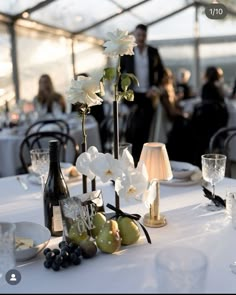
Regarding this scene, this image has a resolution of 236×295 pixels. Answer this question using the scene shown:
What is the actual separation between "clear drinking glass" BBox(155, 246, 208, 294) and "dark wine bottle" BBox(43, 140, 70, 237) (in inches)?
19.0

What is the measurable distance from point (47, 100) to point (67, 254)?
13.0 feet

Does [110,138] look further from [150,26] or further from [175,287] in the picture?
[175,287]

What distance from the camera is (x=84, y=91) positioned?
1.17 meters

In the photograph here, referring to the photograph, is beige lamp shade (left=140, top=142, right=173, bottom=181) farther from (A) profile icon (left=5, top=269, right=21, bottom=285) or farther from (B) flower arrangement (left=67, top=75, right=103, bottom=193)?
(A) profile icon (left=5, top=269, right=21, bottom=285)

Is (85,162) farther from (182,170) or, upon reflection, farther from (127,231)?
(182,170)

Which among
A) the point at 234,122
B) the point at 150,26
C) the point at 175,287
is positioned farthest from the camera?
the point at 150,26

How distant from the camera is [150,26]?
7.28m

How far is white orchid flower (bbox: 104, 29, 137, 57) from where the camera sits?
1.12 metres

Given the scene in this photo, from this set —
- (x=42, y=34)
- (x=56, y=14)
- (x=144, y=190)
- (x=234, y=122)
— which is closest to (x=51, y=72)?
(x=42, y=34)

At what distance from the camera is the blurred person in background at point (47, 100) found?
477cm

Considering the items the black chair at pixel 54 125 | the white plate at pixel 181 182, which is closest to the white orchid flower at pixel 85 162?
the white plate at pixel 181 182

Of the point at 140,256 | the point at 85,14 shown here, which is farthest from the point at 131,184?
the point at 85,14

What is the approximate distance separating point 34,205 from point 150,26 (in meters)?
6.24

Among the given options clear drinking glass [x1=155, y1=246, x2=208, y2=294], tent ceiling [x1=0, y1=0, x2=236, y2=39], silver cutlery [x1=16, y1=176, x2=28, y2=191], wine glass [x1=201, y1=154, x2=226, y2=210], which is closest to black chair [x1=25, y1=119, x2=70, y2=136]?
tent ceiling [x1=0, y1=0, x2=236, y2=39]
